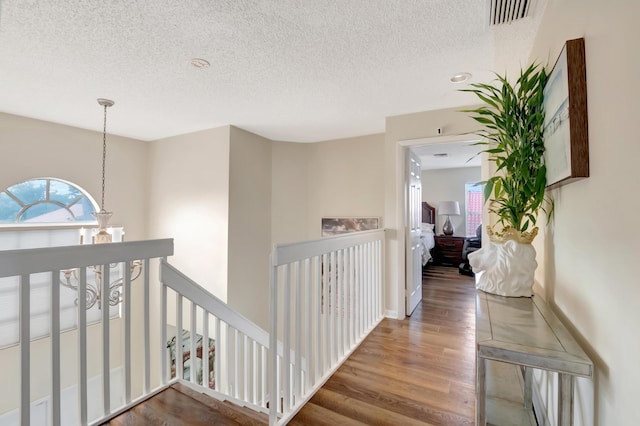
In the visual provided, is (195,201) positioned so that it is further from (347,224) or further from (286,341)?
(286,341)

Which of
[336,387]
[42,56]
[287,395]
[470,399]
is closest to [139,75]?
[42,56]

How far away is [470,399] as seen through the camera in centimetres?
182

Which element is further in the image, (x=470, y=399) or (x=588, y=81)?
(x=470, y=399)

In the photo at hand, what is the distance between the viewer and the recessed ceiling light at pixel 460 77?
241cm

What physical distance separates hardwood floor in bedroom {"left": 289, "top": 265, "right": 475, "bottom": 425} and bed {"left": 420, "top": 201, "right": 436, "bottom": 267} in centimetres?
244

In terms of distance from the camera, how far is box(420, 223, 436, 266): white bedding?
18.4 ft

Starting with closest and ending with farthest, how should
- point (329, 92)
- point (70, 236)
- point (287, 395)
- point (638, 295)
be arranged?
1. point (638, 295)
2. point (287, 395)
3. point (329, 92)
4. point (70, 236)

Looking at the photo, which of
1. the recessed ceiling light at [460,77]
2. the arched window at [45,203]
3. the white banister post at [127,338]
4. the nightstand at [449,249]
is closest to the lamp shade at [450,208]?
the nightstand at [449,249]

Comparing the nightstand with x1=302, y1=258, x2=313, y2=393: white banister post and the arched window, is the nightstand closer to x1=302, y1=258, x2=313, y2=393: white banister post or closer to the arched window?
x1=302, y1=258, x2=313, y2=393: white banister post

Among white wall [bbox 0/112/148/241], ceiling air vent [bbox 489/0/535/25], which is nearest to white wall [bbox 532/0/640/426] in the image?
ceiling air vent [bbox 489/0/535/25]

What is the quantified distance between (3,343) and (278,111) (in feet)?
13.6

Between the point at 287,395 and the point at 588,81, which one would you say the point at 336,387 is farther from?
the point at 588,81

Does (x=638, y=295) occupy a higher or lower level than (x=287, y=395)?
higher

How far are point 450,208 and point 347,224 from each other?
339cm
